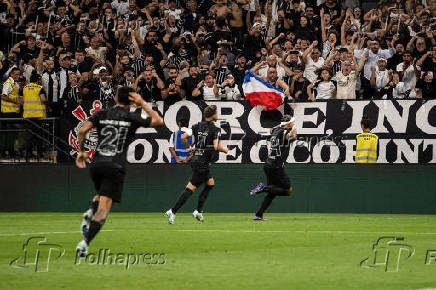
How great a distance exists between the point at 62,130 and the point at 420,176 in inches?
392

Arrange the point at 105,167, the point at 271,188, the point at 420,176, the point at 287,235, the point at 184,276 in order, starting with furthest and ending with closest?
the point at 420,176 < the point at 271,188 < the point at 287,235 < the point at 105,167 < the point at 184,276

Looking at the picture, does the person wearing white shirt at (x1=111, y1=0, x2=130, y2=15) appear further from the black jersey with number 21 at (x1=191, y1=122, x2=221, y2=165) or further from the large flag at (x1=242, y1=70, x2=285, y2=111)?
the black jersey with number 21 at (x1=191, y1=122, x2=221, y2=165)

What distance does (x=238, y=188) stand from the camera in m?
23.5

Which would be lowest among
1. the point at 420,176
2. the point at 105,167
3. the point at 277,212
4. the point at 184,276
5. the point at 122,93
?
the point at 277,212

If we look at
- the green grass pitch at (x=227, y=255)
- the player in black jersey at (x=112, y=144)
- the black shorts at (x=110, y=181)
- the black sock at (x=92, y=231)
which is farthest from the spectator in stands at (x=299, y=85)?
the black sock at (x=92, y=231)

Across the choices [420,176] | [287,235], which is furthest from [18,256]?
[420,176]

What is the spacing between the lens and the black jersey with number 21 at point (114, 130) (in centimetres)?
1074

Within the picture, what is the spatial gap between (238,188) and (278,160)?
455 cm

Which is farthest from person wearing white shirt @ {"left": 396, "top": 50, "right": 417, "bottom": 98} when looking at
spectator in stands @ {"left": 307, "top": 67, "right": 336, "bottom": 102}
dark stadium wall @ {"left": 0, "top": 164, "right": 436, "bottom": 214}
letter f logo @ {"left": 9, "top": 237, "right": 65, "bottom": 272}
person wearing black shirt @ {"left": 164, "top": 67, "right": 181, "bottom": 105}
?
letter f logo @ {"left": 9, "top": 237, "right": 65, "bottom": 272}

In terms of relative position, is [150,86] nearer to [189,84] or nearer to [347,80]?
[189,84]

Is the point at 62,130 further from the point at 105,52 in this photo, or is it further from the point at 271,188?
the point at 271,188

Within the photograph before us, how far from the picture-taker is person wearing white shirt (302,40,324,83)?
903 inches

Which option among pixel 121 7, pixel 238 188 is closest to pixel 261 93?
pixel 238 188

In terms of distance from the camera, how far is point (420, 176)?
22.5m
